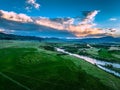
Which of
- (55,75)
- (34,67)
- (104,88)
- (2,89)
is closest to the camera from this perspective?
(2,89)

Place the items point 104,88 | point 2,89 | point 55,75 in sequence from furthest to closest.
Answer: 1. point 55,75
2. point 104,88
3. point 2,89

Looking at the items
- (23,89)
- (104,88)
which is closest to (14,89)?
(23,89)

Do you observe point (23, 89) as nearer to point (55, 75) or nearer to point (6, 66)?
point (55, 75)

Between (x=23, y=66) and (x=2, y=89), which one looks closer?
(x=2, y=89)

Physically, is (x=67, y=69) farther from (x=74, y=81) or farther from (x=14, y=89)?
(x=14, y=89)


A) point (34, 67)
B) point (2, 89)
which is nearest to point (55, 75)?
point (34, 67)

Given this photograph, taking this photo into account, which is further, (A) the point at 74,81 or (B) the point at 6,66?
(B) the point at 6,66

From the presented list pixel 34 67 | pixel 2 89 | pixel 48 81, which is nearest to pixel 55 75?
pixel 48 81

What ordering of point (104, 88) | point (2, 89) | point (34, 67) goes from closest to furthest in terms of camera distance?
point (2, 89) → point (104, 88) → point (34, 67)
